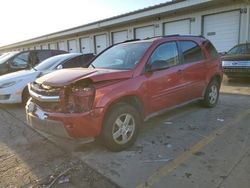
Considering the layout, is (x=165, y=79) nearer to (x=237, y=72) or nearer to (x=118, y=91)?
(x=118, y=91)

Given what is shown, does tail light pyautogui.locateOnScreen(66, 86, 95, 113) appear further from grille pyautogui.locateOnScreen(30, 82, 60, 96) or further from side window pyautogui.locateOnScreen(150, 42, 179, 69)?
side window pyautogui.locateOnScreen(150, 42, 179, 69)

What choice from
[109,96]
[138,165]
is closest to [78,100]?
[109,96]

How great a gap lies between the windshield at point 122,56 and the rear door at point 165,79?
0.26 meters

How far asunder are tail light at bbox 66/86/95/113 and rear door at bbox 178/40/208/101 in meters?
2.25

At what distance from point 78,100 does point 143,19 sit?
15.4 m

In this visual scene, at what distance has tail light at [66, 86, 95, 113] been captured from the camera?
3.30 meters

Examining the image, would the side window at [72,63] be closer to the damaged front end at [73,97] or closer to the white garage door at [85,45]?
the damaged front end at [73,97]

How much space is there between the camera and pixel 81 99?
3.30 m

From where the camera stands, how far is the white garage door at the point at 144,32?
1734 centimetres

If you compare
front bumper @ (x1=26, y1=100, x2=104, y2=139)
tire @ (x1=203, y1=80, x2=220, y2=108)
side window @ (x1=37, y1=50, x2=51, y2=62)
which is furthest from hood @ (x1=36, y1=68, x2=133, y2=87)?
side window @ (x1=37, y1=50, x2=51, y2=62)

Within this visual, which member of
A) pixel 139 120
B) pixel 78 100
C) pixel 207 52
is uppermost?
pixel 207 52

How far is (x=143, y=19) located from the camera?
17.5 meters

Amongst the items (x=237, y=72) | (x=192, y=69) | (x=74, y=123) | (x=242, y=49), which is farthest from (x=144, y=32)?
(x=74, y=123)

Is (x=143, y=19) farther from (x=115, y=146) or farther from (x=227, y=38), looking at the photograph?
(x=115, y=146)
